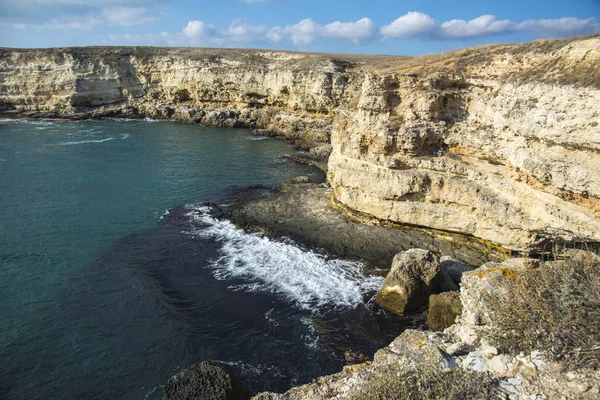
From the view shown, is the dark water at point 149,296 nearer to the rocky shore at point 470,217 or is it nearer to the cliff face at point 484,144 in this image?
the rocky shore at point 470,217

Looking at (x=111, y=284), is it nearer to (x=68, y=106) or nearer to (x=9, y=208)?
(x=9, y=208)

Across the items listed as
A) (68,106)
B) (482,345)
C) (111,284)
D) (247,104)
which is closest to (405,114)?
(482,345)

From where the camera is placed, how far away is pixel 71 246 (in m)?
19.7

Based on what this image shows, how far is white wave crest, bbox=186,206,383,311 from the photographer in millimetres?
16031

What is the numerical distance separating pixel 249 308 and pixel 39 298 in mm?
8558

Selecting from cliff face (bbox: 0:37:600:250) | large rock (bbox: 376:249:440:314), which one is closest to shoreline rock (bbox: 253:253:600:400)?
large rock (bbox: 376:249:440:314)

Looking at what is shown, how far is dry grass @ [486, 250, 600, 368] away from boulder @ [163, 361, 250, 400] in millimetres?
6794

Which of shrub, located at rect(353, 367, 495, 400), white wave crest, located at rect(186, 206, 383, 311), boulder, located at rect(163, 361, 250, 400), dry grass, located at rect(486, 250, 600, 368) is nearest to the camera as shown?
shrub, located at rect(353, 367, 495, 400)

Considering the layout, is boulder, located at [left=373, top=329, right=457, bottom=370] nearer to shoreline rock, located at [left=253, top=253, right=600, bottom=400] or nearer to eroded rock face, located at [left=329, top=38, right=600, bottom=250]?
shoreline rock, located at [left=253, top=253, right=600, bottom=400]

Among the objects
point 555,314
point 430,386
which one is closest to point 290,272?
point 430,386

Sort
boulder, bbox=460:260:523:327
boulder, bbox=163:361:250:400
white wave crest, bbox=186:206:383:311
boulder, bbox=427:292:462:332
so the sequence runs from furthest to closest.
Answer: white wave crest, bbox=186:206:383:311 < boulder, bbox=427:292:462:332 < boulder, bbox=163:361:250:400 < boulder, bbox=460:260:523:327

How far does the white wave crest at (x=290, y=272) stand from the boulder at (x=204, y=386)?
5.22 meters

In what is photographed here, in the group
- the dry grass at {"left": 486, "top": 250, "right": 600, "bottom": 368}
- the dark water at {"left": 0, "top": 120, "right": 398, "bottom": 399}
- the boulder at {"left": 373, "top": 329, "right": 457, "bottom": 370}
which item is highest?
the dry grass at {"left": 486, "top": 250, "right": 600, "bottom": 368}

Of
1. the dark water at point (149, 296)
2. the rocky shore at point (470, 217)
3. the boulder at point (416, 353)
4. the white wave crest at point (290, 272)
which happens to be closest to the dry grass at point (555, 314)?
the rocky shore at point (470, 217)
